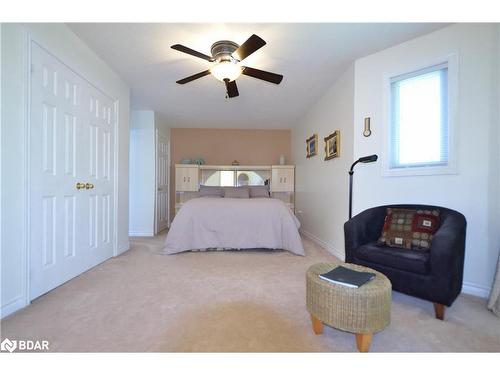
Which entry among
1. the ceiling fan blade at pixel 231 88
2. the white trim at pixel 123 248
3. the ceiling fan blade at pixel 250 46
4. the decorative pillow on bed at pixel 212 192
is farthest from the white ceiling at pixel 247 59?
the white trim at pixel 123 248

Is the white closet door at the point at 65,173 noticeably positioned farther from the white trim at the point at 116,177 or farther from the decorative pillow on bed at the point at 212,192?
the decorative pillow on bed at the point at 212,192

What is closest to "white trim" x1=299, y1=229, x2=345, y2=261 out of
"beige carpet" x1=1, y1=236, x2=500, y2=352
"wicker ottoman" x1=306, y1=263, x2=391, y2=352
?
"beige carpet" x1=1, y1=236, x2=500, y2=352

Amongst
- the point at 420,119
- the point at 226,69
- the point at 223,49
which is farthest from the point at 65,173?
the point at 420,119

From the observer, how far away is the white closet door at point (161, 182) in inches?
186

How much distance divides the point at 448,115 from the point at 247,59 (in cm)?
208

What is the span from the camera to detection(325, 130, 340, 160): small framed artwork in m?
3.12

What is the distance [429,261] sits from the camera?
1.60 m

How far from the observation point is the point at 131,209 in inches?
174

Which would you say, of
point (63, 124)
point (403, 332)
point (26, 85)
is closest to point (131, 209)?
point (63, 124)

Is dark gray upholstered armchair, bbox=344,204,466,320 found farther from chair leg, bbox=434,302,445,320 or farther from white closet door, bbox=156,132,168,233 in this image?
white closet door, bbox=156,132,168,233

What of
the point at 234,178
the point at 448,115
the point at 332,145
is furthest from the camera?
the point at 234,178

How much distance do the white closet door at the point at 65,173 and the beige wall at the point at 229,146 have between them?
9.49 ft

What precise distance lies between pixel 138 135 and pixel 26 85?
2.84m

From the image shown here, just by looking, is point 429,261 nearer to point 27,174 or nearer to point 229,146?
point 27,174
